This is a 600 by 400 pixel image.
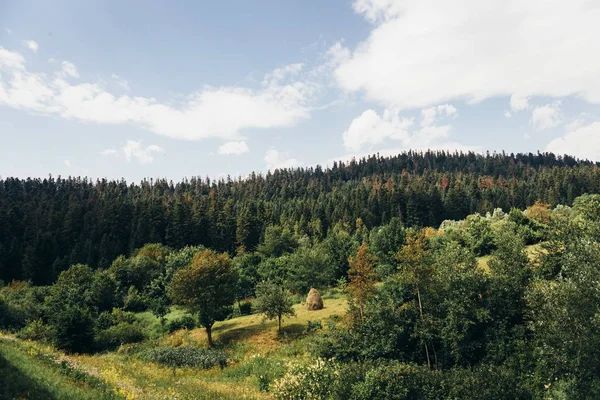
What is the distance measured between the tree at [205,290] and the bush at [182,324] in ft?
24.2

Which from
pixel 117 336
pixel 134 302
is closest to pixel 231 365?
pixel 117 336

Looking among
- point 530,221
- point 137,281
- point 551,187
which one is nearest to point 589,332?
point 530,221

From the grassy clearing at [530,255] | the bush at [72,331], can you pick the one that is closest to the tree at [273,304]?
the bush at [72,331]

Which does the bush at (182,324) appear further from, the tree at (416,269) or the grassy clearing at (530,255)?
the grassy clearing at (530,255)

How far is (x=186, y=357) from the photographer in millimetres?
34250

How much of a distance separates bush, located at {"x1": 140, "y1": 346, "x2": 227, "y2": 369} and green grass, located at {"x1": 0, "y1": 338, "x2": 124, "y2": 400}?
13275mm

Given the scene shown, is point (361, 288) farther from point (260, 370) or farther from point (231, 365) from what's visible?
point (231, 365)

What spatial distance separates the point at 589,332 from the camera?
2134cm

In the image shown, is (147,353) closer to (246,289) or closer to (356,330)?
(356,330)

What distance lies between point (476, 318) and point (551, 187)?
13317 cm

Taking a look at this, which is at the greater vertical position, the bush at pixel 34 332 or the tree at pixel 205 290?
the tree at pixel 205 290

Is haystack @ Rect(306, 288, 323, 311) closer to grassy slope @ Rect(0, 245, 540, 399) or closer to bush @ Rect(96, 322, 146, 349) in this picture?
grassy slope @ Rect(0, 245, 540, 399)

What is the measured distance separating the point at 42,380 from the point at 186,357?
18.8 metres

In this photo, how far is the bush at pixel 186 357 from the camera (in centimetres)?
3291
